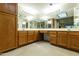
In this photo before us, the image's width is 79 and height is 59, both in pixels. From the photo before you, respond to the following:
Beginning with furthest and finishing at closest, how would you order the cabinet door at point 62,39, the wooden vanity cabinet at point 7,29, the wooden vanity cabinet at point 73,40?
1. the cabinet door at point 62,39
2. the wooden vanity cabinet at point 73,40
3. the wooden vanity cabinet at point 7,29

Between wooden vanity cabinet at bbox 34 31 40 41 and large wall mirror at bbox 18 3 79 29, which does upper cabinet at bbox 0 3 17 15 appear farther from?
wooden vanity cabinet at bbox 34 31 40 41

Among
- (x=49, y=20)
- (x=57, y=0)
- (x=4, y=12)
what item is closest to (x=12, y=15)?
(x=4, y=12)

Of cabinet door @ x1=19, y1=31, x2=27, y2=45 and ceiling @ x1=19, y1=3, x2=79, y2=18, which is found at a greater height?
ceiling @ x1=19, y1=3, x2=79, y2=18

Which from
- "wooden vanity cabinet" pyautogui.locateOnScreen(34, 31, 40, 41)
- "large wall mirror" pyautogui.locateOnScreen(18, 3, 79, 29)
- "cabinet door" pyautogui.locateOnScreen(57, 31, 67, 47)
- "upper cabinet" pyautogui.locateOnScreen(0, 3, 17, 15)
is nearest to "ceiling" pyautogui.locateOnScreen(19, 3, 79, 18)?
"large wall mirror" pyautogui.locateOnScreen(18, 3, 79, 29)

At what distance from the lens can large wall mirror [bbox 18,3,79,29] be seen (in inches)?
240

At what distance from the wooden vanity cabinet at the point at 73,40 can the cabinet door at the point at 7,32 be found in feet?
7.25

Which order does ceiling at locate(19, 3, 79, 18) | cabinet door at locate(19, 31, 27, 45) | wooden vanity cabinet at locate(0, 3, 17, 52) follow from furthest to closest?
ceiling at locate(19, 3, 79, 18)
cabinet door at locate(19, 31, 27, 45)
wooden vanity cabinet at locate(0, 3, 17, 52)

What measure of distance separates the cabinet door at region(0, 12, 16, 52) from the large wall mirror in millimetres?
2153

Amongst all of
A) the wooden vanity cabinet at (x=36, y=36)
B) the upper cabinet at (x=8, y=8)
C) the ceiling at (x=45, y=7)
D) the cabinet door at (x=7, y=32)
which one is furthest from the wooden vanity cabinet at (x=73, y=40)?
the wooden vanity cabinet at (x=36, y=36)

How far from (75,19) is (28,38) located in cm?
269

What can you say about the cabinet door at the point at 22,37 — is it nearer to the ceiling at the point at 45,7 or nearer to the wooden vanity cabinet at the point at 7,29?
the wooden vanity cabinet at the point at 7,29

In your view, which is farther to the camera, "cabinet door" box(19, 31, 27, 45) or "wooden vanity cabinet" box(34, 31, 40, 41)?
"wooden vanity cabinet" box(34, 31, 40, 41)

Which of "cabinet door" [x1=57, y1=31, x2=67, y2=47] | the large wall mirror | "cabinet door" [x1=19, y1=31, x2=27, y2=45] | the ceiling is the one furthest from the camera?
the ceiling

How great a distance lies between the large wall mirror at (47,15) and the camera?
609cm
